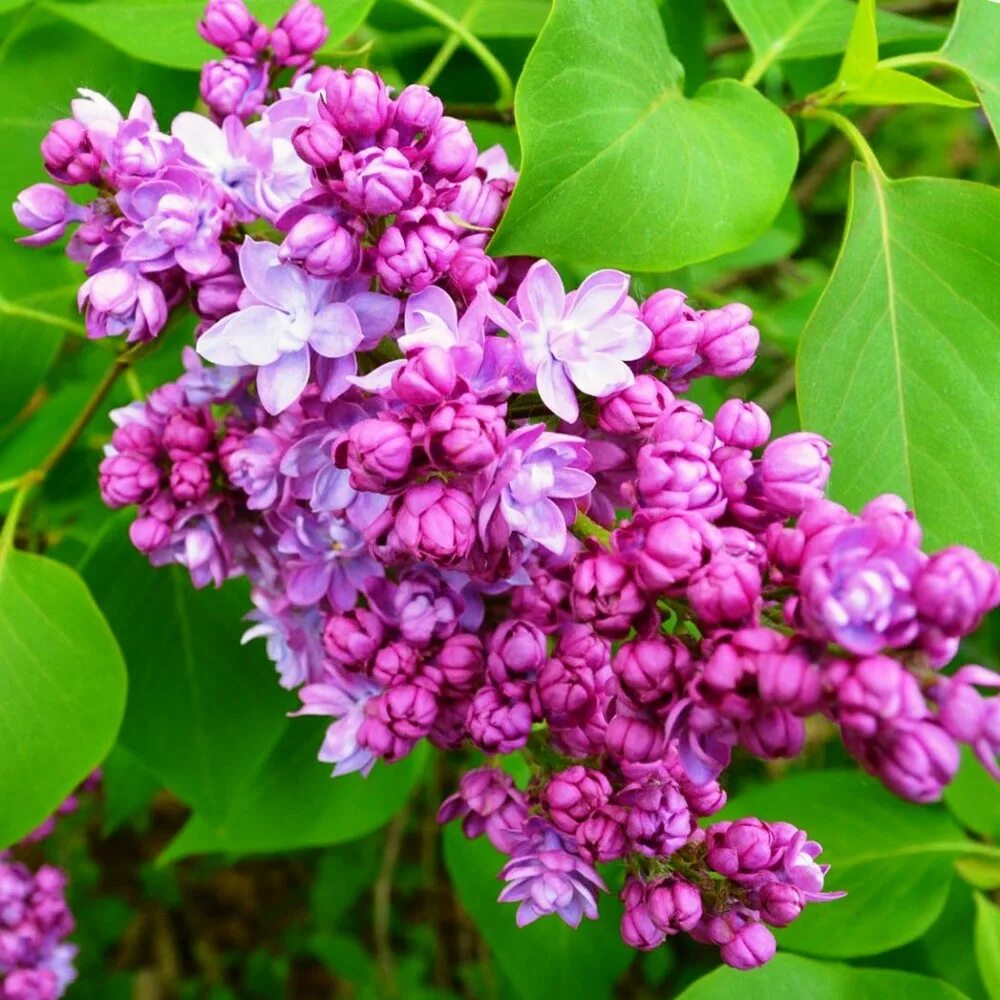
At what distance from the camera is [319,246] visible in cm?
99

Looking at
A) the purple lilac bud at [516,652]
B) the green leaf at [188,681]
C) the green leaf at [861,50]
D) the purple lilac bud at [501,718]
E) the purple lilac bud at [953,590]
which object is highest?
the green leaf at [861,50]

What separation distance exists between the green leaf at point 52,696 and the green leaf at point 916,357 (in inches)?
37.9

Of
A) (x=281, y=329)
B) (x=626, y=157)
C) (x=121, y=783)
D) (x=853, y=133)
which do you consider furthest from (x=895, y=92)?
(x=121, y=783)

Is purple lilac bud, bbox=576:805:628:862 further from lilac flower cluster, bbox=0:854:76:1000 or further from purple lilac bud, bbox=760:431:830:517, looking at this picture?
lilac flower cluster, bbox=0:854:76:1000

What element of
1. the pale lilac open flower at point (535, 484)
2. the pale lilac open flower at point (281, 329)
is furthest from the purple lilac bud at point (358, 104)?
the pale lilac open flower at point (535, 484)

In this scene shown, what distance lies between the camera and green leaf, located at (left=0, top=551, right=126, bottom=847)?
1.39 meters

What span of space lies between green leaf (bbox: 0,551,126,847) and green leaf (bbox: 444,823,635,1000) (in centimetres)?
69

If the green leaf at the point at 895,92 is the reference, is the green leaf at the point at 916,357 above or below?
below

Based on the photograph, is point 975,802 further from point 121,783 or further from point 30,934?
point 30,934

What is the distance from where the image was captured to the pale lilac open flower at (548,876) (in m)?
1.17

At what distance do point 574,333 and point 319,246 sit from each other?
0.25 m

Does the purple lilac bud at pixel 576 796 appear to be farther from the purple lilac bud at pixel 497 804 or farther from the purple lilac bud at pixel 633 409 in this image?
the purple lilac bud at pixel 633 409

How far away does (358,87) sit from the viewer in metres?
0.99

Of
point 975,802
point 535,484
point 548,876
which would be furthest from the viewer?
point 975,802
